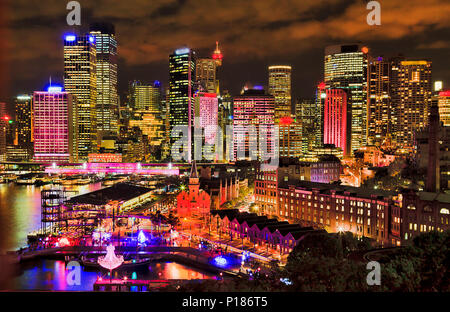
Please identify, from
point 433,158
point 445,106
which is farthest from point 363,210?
point 445,106

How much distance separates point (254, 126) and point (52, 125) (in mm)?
19179

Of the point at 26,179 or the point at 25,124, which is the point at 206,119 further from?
the point at 26,179

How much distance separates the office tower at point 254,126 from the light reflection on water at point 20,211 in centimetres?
1720

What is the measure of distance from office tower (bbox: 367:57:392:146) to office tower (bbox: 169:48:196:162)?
65.4 feet

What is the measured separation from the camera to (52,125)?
127ft

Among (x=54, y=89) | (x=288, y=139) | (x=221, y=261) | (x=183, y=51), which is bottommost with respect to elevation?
(x=221, y=261)

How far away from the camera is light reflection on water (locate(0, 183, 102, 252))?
1362 cm

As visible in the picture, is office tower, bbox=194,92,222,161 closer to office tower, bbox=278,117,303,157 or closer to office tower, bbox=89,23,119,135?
office tower, bbox=278,117,303,157

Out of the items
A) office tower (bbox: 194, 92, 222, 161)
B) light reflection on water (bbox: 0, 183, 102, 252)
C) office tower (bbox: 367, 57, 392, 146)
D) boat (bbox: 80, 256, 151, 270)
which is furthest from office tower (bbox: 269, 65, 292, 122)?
boat (bbox: 80, 256, 151, 270)

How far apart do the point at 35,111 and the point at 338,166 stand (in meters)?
27.6

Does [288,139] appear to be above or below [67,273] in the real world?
above

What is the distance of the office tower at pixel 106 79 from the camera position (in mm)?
55906

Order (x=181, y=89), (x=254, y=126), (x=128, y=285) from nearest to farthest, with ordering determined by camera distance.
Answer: (x=128, y=285), (x=254, y=126), (x=181, y=89)
